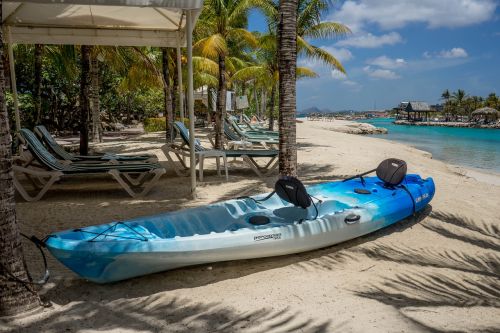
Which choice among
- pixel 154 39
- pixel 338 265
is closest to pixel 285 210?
pixel 338 265

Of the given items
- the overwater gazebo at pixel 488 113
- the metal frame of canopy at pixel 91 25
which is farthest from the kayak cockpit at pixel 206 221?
the overwater gazebo at pixel 488 113

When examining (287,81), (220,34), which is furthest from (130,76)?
(287,81)

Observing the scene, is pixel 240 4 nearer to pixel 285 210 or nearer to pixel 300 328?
pixel 285 210

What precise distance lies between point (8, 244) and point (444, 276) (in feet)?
14.0

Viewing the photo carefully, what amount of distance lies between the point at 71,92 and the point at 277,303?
22426mm

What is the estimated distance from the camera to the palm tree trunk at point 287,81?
671 centimetres

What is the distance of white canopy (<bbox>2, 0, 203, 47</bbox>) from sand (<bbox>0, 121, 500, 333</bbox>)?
4187mm

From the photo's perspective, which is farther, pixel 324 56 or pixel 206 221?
pixel 324 56

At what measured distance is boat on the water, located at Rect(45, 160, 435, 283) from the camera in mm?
3799

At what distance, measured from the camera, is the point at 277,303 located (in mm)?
3764

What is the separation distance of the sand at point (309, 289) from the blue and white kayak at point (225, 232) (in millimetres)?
211

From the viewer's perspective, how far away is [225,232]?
4324 mm

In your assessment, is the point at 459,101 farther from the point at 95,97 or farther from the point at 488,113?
the point at 95,97

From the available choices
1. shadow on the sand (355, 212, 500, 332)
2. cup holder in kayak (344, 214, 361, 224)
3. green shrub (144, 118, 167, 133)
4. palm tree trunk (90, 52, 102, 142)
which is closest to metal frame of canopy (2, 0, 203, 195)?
cup holder in kayak (344, 214, 361, 224)
